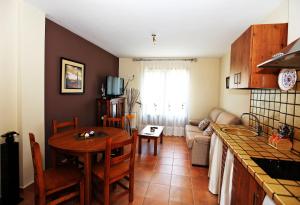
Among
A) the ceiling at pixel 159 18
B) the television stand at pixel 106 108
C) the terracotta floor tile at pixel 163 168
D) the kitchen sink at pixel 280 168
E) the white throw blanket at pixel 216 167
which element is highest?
the ceiling at pixel 159 18

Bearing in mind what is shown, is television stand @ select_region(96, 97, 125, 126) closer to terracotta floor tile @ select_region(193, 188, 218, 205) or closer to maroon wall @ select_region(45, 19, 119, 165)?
maroon wall @ select_region(45, 19, 119, 165)

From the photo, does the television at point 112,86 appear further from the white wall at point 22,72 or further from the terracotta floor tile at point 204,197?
the terracotta floor tile at point 204,197

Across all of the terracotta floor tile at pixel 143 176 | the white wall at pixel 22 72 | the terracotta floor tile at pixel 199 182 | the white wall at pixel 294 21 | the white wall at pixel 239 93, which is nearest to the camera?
the white wall at pixel 294 21

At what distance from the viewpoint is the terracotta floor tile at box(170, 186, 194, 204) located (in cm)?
206

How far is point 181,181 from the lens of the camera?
2502 mm

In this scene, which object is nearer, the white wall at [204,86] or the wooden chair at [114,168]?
the wooden chair at [114,168]

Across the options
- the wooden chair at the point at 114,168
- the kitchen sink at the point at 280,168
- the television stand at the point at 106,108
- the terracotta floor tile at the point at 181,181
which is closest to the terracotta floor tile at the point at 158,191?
the terracotta floor tile at the point at 181,181

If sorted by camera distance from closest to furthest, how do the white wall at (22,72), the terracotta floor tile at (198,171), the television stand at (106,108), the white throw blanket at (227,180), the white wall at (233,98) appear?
the white throw blanket at (227,180), the white wall at (22,72), the terracotta floor tile at (198,171), the white wall at (233,98), the television stand at (106,108)

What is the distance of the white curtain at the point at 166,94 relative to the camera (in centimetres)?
499

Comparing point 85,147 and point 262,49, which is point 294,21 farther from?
point 85,147

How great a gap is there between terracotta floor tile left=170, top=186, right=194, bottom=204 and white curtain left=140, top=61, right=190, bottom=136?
111 inches

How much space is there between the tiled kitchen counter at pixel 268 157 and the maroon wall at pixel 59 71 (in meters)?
2.50

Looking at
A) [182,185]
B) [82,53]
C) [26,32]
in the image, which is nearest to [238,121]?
[182,185]

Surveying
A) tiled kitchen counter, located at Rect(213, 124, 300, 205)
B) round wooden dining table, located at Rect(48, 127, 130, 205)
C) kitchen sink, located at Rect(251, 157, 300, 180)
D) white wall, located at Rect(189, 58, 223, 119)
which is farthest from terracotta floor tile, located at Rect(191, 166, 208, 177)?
white wall, located at Rect(189, 58, 223, 119)
